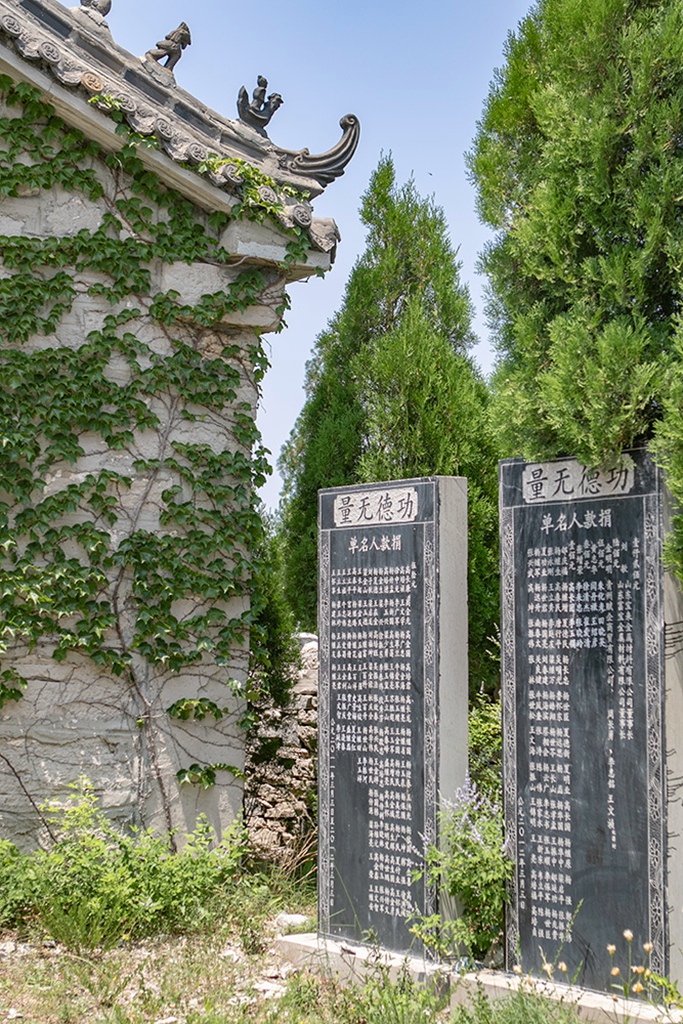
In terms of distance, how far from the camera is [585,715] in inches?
177

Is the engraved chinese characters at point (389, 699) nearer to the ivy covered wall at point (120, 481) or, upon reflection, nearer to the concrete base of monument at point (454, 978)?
the concrete base of monument at point (454, 978)

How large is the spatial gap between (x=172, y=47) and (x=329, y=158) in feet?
4.26

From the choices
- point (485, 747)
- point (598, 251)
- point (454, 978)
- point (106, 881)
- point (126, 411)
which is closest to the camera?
point (454, 978)

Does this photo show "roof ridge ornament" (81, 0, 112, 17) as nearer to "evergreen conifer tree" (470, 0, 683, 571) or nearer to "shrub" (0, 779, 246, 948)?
"evergreen conifer tree" (470, 0, 683, 571)

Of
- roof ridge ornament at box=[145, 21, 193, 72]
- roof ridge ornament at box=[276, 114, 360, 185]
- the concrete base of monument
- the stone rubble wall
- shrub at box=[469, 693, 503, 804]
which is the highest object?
roof ridge ornament at box=[145, 21, 193, 72]

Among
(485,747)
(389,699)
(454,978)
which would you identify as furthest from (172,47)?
(454,978)

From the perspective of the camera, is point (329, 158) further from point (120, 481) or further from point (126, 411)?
point (120, 481)

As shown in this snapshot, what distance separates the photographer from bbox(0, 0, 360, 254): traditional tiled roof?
631 centimetres

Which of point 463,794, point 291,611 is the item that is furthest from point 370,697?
point 291,611

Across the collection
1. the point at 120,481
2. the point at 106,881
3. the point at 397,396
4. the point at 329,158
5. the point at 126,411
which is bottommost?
the point at 106,881

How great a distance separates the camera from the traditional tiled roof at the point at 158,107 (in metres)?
6.31

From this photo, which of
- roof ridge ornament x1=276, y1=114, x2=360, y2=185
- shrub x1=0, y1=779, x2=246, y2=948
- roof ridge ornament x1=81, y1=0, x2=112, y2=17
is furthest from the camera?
roof ridge ornament x1=276, y1=114, x2=360, y2=185

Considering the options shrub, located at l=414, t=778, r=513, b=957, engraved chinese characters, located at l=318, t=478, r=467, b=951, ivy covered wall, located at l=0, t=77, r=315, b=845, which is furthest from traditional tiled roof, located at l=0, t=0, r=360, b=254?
shrub, located at l=414, t=778, r=513, b=957

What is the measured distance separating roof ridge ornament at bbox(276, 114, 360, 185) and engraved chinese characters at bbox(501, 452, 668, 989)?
3.26 meters
